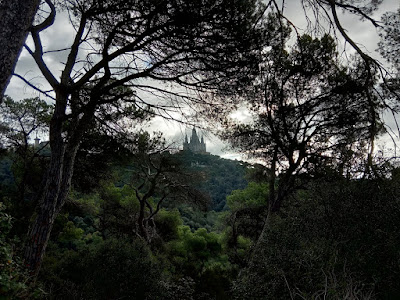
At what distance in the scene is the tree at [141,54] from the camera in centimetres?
444

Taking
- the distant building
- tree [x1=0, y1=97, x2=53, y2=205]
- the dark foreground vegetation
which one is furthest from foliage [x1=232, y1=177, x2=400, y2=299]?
tree [x1=0, y1=97, x2=53, y2=205]

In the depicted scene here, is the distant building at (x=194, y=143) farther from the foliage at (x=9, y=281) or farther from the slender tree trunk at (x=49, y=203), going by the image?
the foliage at (x=9, y=281)

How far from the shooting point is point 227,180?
34281mm

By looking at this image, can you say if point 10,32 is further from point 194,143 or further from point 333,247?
point 194,143

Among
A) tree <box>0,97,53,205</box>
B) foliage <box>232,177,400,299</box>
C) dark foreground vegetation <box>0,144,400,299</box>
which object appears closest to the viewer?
dark foreground vegetation <box>0,144,400,299</box>

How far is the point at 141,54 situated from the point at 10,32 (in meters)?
2.50

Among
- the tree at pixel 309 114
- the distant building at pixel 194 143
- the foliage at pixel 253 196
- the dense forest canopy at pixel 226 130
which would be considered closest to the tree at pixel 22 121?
the dense forest canopy at pixel 226 130

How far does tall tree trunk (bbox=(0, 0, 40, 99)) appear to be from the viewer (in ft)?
9.27

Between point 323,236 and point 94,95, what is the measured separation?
6.01 metres

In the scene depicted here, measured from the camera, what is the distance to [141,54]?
514cm

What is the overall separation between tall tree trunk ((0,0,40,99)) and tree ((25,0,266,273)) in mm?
1725

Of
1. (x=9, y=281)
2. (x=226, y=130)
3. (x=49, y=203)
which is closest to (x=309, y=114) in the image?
(x=226, y=130)

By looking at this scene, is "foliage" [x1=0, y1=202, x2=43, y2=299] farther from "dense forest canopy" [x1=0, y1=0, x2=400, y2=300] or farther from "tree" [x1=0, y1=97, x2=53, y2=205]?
"tree" [x1=0, y1=97, x2=53, y2=205]

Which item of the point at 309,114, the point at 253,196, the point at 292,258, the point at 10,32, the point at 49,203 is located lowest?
the point at 292,258
